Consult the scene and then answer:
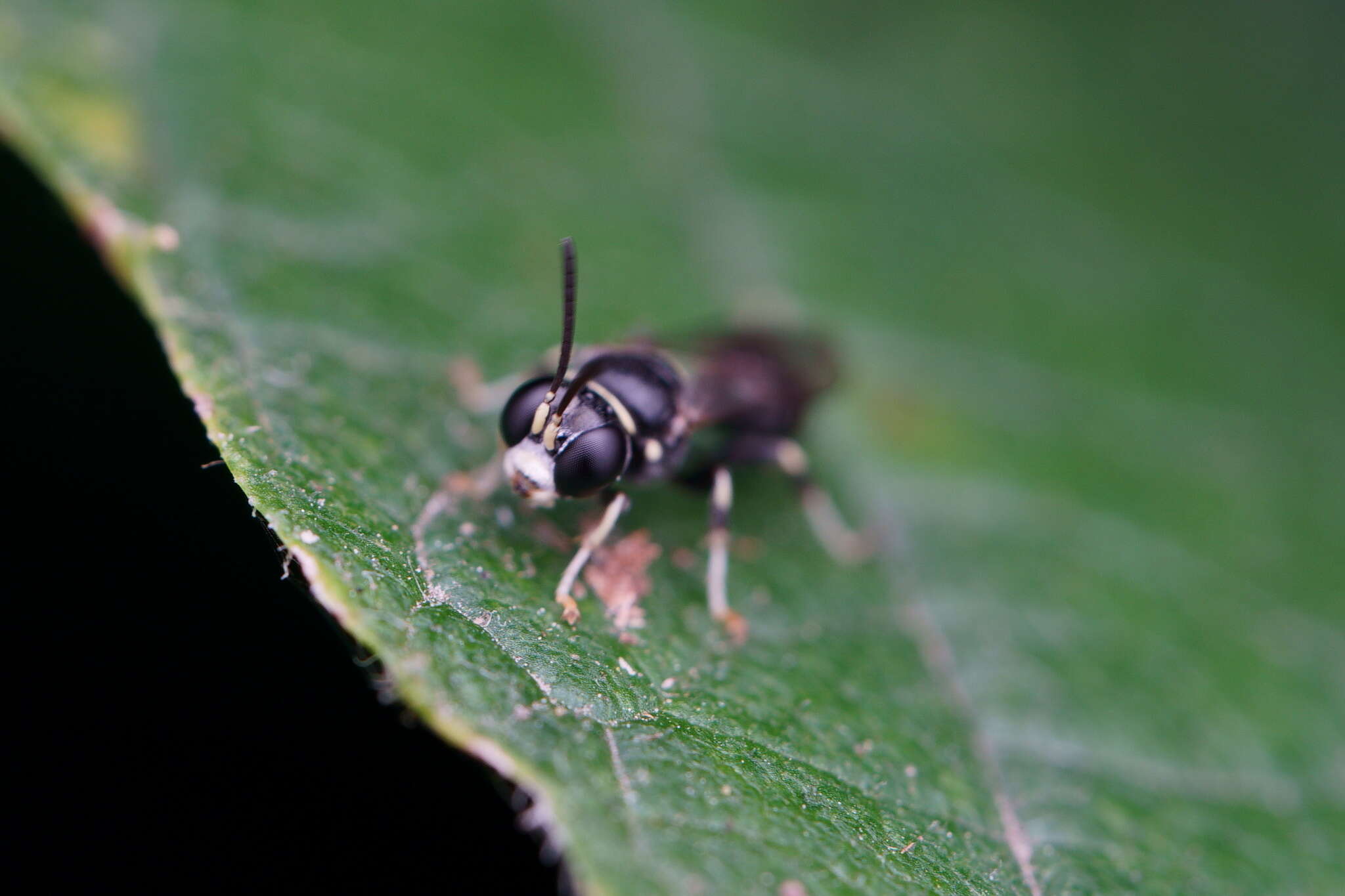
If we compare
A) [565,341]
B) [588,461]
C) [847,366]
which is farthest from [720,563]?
[847,366]

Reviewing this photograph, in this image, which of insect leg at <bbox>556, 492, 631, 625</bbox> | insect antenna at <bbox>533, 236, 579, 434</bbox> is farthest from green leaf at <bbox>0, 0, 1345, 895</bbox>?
insect antenna at <bbox>533, 236, 579, 434</bbox>

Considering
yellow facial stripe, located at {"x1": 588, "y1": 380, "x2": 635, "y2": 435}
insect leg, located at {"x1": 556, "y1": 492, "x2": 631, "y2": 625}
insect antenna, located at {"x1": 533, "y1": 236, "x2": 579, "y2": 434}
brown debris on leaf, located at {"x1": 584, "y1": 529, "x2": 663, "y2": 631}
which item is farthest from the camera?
yellow facial stripe, located at {"x1": 588, "y1": 380, "x2": 635, "y2": 435}

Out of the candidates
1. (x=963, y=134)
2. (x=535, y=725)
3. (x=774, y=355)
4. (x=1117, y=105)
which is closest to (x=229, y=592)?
(x=535, y=725)

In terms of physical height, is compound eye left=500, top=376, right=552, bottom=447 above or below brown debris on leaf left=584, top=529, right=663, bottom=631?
above

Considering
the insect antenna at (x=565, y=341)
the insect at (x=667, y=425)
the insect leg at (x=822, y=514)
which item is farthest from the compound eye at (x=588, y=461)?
the insect leg at (x=822, y=514)

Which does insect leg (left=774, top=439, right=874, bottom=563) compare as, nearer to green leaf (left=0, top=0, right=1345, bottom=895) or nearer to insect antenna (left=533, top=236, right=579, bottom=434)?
green leaf (left=0, top=0, right=1345, bottom=895)

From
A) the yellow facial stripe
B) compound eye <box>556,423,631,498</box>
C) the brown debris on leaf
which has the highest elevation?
the yellow facial stripe
